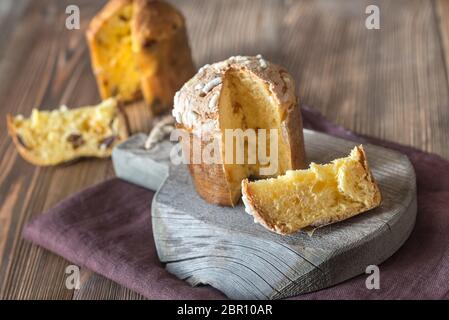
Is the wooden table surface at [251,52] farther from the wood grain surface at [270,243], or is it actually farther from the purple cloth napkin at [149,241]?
the wood grain surface at [270,243]

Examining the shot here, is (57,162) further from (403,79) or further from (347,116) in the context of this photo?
(403,79)

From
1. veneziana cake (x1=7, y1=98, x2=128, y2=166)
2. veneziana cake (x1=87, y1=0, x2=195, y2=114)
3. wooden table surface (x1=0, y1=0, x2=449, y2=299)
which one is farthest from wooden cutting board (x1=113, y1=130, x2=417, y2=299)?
veneziana cake (x1=87, y1=0, x2=195, y2=114)

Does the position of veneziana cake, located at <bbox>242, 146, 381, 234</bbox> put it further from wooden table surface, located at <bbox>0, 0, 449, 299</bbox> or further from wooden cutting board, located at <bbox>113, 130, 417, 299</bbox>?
wooden table surface, located at <bbox>0, 0, 449, 299</bbox>

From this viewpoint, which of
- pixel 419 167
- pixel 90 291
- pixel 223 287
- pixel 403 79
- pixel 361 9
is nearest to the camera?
pixel 223 287

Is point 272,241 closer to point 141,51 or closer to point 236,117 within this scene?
point 236,117

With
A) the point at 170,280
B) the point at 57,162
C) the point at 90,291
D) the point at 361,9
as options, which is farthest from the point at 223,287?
the point at 361,9

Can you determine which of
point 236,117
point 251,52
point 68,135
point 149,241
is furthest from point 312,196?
point 251,52
